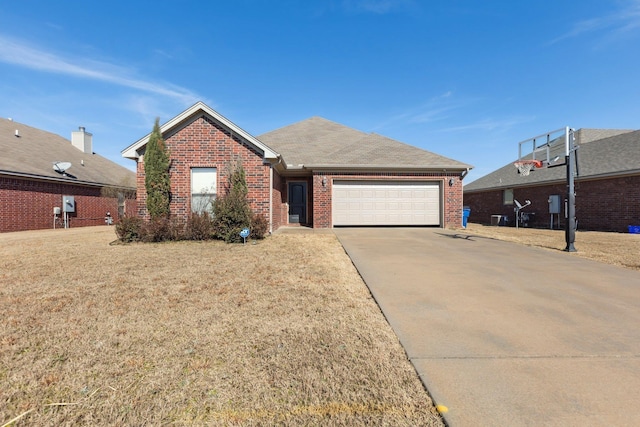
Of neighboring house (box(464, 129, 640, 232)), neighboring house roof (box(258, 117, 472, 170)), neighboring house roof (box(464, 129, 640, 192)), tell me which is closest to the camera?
neighboring house roof (box(258, 117, 472, 170))

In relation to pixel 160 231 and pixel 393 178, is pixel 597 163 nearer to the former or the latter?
pixel 393 178

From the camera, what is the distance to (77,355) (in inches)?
108

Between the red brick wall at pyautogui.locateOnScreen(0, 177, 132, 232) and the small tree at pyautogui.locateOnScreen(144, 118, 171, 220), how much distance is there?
9.47 metres

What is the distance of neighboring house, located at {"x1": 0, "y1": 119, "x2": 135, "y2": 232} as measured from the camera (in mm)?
14772

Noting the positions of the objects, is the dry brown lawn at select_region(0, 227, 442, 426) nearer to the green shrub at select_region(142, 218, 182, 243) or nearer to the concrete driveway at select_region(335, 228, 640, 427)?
the concrete driveway at select_region(335, 228, 640, 427)

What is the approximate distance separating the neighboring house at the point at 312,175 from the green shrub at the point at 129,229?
1.56 metres

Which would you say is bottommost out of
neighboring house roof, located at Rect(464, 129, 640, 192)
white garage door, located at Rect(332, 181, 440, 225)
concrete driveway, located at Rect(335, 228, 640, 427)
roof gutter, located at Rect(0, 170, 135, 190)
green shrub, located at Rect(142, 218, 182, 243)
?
concrete driveway, located at Rect(335, 228, 640, 427)

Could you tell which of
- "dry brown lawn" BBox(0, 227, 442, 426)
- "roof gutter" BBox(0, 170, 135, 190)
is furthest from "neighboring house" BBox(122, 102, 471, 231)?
"roof gutter" BBox(0, 170, 135, 190)

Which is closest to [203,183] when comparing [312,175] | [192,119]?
[192,119]

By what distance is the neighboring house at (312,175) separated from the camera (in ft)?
37.6

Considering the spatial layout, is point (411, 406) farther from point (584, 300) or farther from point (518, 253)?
point (518, 253)

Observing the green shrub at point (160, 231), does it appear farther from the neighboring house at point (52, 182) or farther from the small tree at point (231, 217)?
the neighboring house at point (52, 182)

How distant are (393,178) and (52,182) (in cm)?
1812

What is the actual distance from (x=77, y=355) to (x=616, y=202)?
2085 cm
